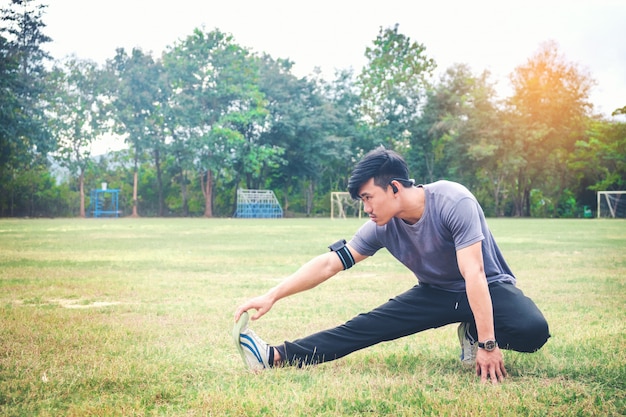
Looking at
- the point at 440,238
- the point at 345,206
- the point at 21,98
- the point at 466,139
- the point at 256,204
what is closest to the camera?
the point at 440,238

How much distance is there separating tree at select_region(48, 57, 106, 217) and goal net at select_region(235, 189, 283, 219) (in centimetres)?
1051

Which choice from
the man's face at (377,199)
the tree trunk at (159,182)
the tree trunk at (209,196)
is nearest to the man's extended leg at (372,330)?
the man's face at (377,199)

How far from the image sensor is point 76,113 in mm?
41812

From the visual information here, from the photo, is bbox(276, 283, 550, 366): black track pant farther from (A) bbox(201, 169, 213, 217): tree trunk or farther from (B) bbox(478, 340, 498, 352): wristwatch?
(A) bbox(201, 169, 213, 217): tree trunk

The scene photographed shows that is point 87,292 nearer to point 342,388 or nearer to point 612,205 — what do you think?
point 342,388

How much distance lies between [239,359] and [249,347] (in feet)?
1.64

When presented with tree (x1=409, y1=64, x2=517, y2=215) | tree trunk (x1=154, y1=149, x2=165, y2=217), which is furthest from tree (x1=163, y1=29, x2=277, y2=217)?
tree (x1=409, y1=64, x2=517, y2=215)

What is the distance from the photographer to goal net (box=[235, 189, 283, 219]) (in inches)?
1778

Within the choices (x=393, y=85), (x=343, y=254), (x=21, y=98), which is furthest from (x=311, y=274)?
(x=393, y=85)

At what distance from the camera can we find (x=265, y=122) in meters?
45.7

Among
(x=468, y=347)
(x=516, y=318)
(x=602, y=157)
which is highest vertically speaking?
(x=602, y=157)

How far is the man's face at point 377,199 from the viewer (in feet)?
10.8

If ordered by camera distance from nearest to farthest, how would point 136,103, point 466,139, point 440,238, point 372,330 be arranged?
point 440,238, point 372,330, point 136,103, point 466,139

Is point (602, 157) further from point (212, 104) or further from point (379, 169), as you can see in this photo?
point (379, 169)
